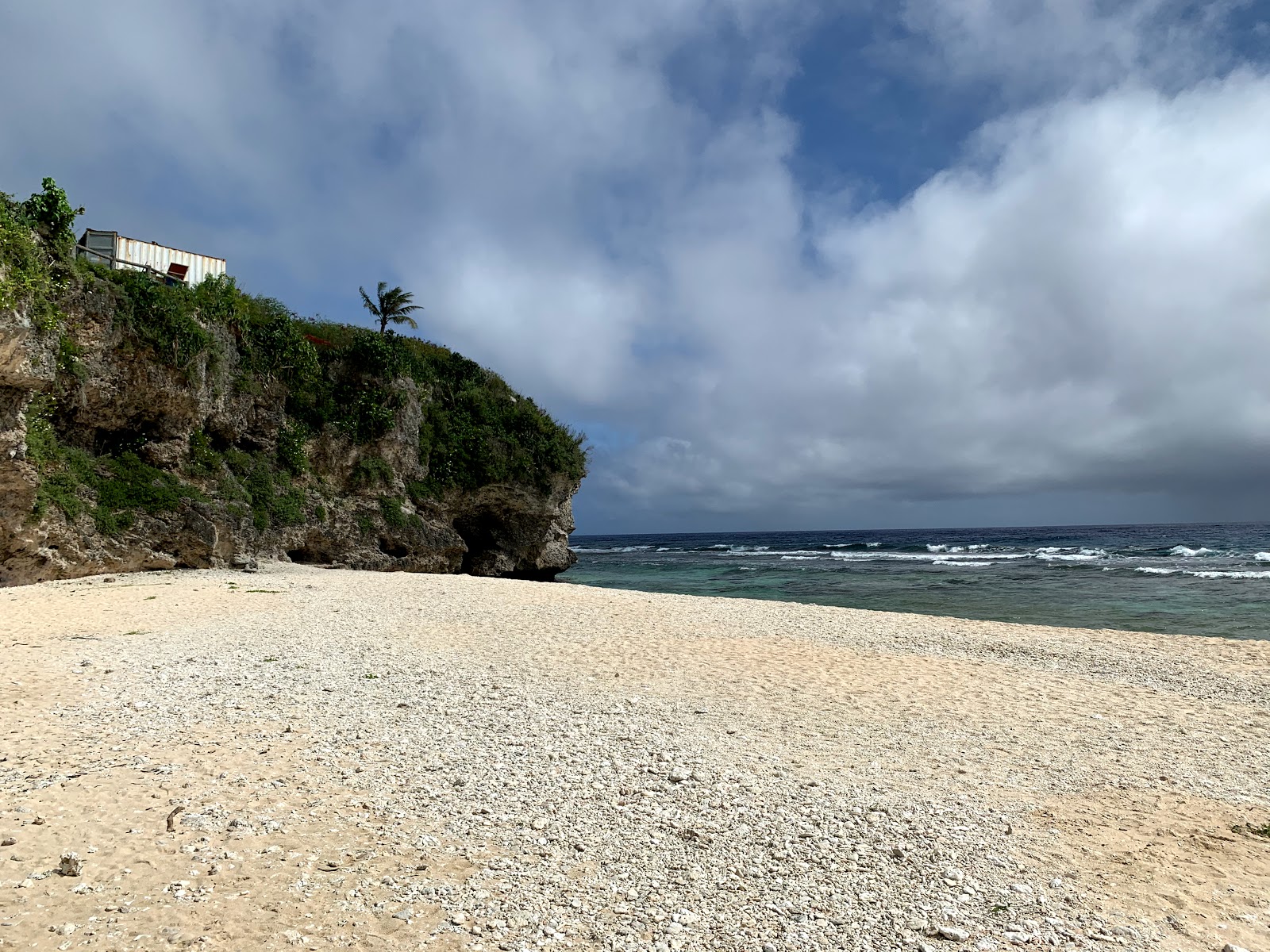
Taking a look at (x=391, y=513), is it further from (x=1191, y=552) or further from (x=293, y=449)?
(x=1191, y=552)

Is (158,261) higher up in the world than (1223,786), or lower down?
higher up

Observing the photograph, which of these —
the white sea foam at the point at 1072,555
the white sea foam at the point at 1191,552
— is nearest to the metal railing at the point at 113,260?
the white sea foam at the point at 1072,555

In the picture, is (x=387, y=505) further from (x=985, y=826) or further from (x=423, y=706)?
(x=985, y=826)

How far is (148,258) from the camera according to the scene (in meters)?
23.4

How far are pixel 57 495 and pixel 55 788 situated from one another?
16.6 m

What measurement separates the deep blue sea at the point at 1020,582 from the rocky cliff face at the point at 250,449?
31.5ft

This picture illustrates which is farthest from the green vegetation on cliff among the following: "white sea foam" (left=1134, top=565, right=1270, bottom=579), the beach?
"white sea foam" (left=1134, top=565, right=1270, bottom=579)

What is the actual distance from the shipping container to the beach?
15.5 m

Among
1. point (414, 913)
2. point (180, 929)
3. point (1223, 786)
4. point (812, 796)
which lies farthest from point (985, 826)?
point (180, 929)

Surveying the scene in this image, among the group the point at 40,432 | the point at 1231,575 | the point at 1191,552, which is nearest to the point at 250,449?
the point at 40,432

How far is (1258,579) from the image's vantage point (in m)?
31.3

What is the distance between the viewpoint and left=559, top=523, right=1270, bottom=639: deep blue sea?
22.0m

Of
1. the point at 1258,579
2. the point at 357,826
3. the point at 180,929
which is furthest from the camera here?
the point at 1258,579

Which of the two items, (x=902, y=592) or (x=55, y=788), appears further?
(x=902, y=592)
